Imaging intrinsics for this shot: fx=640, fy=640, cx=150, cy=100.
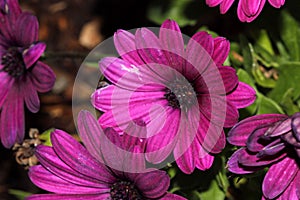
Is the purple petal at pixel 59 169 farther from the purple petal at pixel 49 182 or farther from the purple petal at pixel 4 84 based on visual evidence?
the purple petal at pixel 4 84

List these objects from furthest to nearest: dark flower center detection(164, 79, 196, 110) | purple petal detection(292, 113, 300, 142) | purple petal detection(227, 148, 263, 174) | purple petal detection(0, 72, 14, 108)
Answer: purple petal detection(0, 72, 14, 108)
dark flower center detection(164, 79, 196, 110)
purple petal detection(227, 148, 263, 174)
purple petal detection(292, 113, 300, 142)

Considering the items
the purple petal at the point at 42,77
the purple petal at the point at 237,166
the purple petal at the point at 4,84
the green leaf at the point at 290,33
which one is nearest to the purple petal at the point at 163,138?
the purple petal at the point at 237,166

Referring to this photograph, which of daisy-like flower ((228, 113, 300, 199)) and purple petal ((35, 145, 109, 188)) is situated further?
purple petal ((35, 145, 109, 188))

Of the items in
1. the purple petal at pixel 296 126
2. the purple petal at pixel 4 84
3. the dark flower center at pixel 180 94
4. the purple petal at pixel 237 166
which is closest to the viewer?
the purple petal at pixel 296 126

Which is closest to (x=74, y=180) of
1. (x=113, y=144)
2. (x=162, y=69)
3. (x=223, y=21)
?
(x=113, y=144)

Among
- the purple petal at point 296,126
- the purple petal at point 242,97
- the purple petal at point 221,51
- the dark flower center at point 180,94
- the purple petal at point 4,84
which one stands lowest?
the purple petal at point 4,84

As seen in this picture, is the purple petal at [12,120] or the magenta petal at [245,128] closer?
the magenta petal at [245,128]

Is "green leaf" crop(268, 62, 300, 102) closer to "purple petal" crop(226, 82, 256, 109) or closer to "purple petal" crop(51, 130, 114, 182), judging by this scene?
"purple petal" crop(226, 82, 256, 109)

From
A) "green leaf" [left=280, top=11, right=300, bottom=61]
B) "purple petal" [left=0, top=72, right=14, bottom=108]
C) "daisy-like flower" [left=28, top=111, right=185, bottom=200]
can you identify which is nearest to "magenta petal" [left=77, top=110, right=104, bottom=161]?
"daisy-like flower" [left=28, top=111, right=185, bottom=200]
